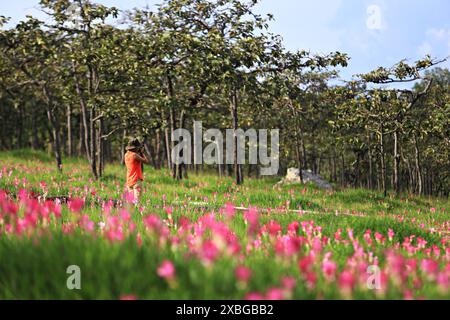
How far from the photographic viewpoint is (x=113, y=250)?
3.06m

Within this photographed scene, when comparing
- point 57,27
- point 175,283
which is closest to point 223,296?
point 175,283

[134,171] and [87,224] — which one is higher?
[134,171]

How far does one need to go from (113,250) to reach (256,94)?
14.1 m

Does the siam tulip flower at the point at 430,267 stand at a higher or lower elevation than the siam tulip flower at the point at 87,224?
lower

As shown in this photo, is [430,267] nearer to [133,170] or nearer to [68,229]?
[68,229]

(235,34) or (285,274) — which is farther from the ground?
(235,34)

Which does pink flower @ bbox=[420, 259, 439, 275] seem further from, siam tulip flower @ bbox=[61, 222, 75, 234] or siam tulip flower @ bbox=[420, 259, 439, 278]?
siam tulip flower @ bbox=[61, 222, 75, 234]

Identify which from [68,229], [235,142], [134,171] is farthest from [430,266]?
[235,142]

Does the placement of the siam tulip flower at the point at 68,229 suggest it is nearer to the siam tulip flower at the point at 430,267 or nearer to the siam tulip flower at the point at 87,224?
the siam tulip flower at the point at 87,224

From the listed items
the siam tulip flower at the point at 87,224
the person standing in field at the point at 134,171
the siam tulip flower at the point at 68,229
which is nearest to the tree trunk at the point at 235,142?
the person standing in field at the point at 134,171

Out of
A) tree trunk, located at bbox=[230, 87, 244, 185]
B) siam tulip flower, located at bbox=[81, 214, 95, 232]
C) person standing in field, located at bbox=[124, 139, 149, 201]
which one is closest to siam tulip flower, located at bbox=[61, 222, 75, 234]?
siam tulip flower, located at bbox=[81, 214, 95, 232]

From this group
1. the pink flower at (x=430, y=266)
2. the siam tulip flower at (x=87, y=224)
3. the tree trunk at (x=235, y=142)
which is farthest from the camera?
the tree trunk at (x=235, y=142)
